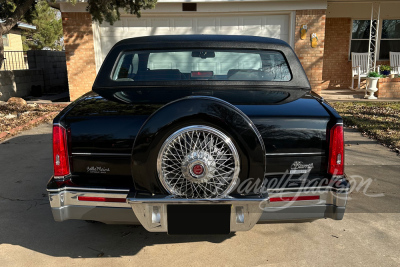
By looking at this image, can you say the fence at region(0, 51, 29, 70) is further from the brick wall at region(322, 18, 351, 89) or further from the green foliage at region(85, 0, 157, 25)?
the brick wall at region(322, 18, 351, 89)

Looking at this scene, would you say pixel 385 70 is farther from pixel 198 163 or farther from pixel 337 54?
pixel 198 163

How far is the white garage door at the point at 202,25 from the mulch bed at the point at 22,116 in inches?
111

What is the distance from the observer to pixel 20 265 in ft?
9.19

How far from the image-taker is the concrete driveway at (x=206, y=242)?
9.30 feet

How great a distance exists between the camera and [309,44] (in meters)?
10.4

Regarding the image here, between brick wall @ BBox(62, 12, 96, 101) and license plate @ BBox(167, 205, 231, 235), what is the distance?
8957mm

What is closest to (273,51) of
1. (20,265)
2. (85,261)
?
(85,261)

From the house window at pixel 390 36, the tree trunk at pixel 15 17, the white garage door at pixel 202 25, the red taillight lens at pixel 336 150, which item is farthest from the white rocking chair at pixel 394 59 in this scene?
the red taillight lens at pixel 336 150

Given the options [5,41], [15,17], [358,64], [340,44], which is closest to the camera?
[15,17]

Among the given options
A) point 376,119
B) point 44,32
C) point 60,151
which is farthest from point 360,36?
point 44,32

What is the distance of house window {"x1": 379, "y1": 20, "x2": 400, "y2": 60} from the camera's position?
13.1 meters

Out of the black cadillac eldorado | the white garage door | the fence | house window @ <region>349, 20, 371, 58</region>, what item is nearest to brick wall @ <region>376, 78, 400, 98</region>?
house window @ <region>349, 20, 371, 58</region>

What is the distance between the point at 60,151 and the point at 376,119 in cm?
729

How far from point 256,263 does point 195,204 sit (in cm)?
86
